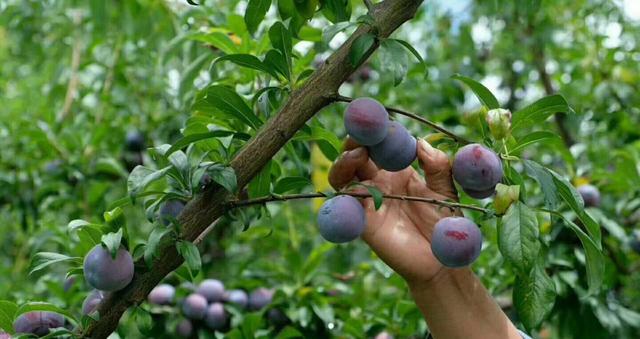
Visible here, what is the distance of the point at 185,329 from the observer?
5.12ft

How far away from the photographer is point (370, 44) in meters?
0.91

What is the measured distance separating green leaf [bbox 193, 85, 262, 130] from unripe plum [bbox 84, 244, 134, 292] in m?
0.24

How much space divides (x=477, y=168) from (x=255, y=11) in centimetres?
38

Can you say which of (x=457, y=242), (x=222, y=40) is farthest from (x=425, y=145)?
(x=222, y=40)

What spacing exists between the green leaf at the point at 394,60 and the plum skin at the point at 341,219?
0.17 m

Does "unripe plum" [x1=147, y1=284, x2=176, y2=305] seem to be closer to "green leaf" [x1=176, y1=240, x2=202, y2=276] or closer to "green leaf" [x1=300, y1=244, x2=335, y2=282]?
"green leaf" [x1=300, y1=244, x2=335, y2=282]

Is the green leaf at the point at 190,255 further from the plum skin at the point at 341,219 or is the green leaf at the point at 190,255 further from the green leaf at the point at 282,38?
the green leaf at the point at 282,38

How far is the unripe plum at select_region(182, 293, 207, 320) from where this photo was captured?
1.55 meters

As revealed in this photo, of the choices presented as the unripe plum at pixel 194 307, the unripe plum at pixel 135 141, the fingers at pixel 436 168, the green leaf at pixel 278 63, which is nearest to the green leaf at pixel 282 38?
the green leaf at pixel 278 63

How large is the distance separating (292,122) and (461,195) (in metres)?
0.38

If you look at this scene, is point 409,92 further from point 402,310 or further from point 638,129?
point 402,310

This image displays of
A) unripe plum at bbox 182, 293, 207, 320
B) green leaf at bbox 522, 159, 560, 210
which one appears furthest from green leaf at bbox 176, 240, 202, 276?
unripe plum at bbox 182, 293, 207, 320

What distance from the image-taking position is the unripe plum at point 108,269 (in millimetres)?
910

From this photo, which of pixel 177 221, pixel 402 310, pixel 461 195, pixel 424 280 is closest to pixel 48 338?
pixel 177 221
